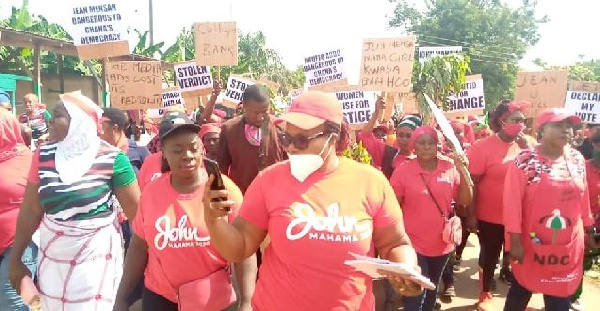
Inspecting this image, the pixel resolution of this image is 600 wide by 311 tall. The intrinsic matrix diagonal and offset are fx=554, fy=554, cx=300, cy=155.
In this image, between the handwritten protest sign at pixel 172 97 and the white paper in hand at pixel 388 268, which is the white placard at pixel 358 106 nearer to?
the handwritten protest sign at pixel 172 97

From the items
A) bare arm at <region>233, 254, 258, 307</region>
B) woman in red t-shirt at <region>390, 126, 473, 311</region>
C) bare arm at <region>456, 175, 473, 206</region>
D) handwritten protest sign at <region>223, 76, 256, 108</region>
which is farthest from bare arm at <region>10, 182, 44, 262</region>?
handwritten protest sign at <region>223, 76, 256, 108</region>

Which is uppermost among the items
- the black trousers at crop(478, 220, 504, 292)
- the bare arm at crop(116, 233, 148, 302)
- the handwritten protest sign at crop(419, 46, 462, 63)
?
the handwritten protest sign at crop(419, 46, 462, 63)

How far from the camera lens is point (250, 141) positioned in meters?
4.46

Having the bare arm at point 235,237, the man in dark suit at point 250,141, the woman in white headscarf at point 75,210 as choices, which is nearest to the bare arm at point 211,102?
the man in dark suit at point 250,141

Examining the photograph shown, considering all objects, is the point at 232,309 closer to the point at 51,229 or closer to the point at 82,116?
the point at 51,229

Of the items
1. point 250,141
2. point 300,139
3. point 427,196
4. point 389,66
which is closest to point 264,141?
→ point 250,141

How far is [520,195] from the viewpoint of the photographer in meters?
3.79

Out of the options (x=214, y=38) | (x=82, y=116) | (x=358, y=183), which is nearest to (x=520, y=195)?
(x=358, y=183)

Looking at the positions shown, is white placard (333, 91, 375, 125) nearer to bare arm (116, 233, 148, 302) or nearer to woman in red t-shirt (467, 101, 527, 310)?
woman in red t-shirt (467, 101, 527, 310)

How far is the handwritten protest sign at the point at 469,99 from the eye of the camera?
25.1ft

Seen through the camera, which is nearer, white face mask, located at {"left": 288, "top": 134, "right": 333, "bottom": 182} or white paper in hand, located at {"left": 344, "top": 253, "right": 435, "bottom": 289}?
white paper in hand, located at {"left": 344, "top": 253, "right": 435, "bottom": 289}

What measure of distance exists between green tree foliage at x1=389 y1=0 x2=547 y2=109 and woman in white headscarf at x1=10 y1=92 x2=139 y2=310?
113ft

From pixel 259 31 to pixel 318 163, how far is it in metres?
36.8

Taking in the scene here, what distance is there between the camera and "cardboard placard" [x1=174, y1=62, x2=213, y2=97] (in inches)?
324
